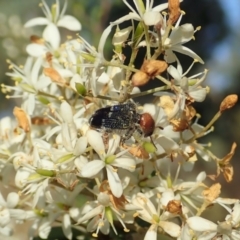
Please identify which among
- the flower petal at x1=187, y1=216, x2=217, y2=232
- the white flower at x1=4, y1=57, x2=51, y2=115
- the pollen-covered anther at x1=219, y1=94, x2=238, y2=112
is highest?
the white flower at x1=4, y1=57, x2=51, y2=115

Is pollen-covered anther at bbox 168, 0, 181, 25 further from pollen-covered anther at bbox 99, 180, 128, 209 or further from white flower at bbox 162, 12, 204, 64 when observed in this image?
pollen-covered anther at bbox 99, 180, 128, 209

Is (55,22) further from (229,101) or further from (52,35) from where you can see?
(229,101)

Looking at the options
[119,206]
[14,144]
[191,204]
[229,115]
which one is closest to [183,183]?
[191,204]

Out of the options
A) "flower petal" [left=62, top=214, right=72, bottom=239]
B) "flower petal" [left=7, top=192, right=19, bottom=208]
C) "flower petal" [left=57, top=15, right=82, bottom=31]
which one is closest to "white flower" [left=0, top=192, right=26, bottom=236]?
"flower petal" [left=7, top=192, right=19, bottom=208]

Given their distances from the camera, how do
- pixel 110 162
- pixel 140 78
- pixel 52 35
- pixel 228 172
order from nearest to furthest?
pixel 140 78, pixel 110 162, pixel 228 172, pixel 52 35

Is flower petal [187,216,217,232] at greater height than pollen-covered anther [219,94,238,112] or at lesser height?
lesser

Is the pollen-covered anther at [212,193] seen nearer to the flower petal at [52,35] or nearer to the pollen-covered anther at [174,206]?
the pollen-covered anther at [174,206]

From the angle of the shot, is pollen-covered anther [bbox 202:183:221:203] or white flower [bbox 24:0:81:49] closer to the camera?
pollen-covered anther [bbox 202:183:221:203]

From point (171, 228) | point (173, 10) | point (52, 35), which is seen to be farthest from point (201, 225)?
point (52, 35)
